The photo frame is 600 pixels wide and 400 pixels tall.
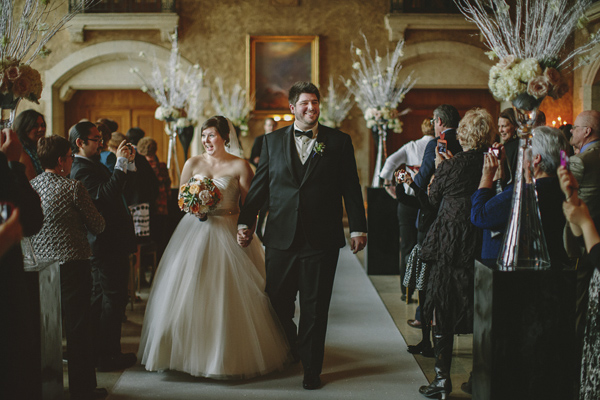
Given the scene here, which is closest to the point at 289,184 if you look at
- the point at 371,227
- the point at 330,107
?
the point at 371,227

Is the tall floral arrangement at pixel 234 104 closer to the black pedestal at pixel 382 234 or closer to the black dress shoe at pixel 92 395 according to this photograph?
the black pedestal at pixel 382 234

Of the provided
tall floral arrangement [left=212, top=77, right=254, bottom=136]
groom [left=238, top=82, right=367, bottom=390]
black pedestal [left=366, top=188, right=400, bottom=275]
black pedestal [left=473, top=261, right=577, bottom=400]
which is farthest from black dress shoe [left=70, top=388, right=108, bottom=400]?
tall floral arrangement [left=212, top=77, right=254, bottom=136]

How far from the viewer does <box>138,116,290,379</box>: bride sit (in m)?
3.36

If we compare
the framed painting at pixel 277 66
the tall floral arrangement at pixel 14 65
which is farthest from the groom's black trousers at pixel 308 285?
the framed painting at pixel 277 66

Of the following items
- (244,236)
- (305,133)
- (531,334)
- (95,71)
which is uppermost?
(95,71)

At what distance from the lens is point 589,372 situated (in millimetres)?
2324

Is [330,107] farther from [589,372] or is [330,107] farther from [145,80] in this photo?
[589,372]

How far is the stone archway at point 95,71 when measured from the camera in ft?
33.2

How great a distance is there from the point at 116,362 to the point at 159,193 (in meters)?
2.12

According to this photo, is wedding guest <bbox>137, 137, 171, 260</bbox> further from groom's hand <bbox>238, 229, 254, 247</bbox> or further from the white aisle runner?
groom's hand <bbox>238, 229, 254, 247</bbox>

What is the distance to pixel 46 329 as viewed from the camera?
2.48 meters

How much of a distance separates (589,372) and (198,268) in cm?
216

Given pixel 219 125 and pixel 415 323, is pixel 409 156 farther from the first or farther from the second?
pixel 219 125

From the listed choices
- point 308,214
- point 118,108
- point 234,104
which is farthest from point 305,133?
point 118,108
